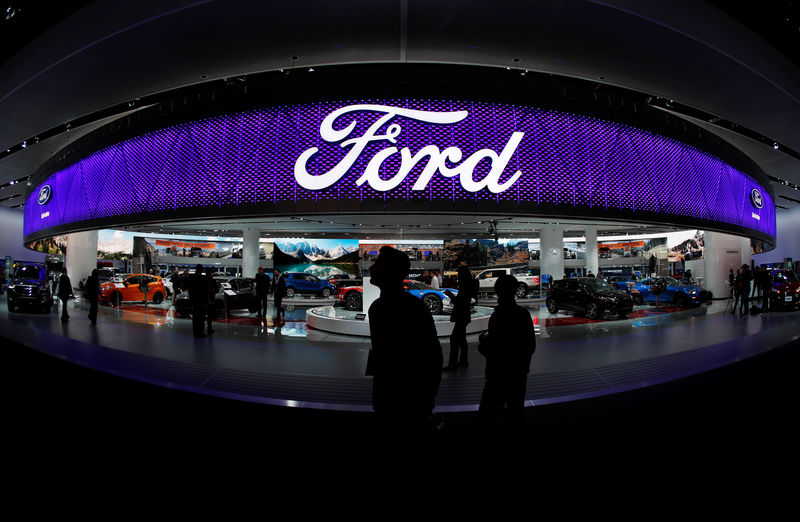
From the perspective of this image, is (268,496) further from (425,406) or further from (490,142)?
(490,142)

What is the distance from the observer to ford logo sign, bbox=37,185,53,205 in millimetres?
12094

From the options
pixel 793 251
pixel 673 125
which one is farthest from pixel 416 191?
pixel 793 251

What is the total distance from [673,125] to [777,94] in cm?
204

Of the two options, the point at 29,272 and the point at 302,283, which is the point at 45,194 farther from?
the point at 302,283

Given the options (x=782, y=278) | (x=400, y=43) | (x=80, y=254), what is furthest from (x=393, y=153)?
(x=80, y=254)

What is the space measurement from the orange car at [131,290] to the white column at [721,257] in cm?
2901

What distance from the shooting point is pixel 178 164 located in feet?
28.3

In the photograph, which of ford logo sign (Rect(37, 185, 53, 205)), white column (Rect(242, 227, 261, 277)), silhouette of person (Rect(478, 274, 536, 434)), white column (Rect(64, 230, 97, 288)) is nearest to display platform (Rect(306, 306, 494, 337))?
silhouette of person (Rect(478, 274, 536, 434))

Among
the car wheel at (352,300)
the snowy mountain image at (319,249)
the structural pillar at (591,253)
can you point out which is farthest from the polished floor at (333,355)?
the structural pillar at (591,253)

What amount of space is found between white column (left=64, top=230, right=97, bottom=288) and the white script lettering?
54.8 feet

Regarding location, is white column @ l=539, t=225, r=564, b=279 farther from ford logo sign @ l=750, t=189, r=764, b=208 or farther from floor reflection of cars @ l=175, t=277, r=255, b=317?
floor reflection of cars @ l=175, t=277, r=255, b=317

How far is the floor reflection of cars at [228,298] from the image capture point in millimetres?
10945

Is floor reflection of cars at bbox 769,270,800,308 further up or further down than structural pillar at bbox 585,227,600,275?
further down

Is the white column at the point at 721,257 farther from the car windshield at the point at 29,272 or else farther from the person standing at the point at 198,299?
the car windshield at the point at 29,272
